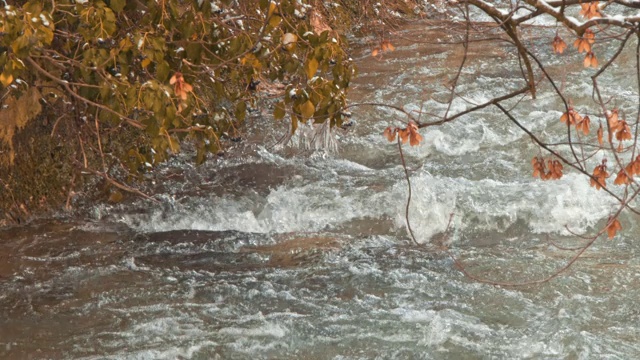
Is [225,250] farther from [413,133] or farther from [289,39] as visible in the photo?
[413,133]

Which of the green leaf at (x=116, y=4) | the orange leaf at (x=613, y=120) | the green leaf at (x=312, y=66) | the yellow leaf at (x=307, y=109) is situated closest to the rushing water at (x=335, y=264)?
the yellow leaf at (x=307, y=109)

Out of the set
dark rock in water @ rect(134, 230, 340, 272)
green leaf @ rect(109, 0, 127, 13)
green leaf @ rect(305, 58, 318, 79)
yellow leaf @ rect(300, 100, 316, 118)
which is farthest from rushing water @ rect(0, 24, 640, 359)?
green leaf @ rect(109, 0, 127, 13)

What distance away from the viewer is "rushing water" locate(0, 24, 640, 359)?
4.72m

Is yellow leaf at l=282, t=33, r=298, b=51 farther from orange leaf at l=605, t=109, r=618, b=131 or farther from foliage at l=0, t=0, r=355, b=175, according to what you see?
orange leaf at l=605, t=109, r=618, b=131

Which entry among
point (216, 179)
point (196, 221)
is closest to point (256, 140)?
point (216, 179)

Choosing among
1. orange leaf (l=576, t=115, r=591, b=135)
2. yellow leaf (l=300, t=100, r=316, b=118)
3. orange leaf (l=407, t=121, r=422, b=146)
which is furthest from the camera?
yellow leaf (l=300, t=100, r=316, b=118)

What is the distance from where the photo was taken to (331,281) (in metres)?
5.43

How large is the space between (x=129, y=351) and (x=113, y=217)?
6.78ft

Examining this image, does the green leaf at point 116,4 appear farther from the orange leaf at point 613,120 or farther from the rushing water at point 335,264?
the orange leaf at point 613,120

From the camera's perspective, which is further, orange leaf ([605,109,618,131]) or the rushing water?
the rushing water

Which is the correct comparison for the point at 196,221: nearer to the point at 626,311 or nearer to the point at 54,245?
the point at 54,245

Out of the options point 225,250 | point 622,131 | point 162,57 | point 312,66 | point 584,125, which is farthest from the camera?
point 225,250

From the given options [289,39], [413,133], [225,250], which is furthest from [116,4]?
[225,250]

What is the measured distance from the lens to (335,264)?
18.6ft
